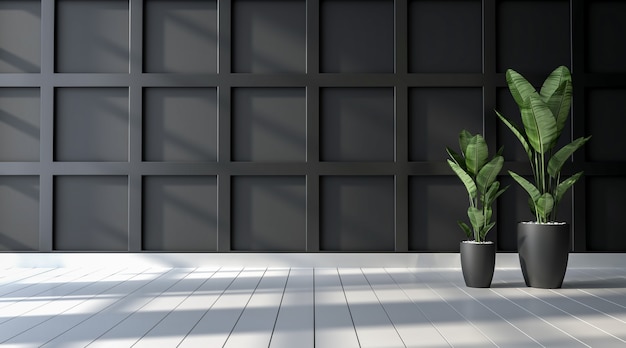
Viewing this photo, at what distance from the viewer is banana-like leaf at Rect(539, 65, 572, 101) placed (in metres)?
3.38

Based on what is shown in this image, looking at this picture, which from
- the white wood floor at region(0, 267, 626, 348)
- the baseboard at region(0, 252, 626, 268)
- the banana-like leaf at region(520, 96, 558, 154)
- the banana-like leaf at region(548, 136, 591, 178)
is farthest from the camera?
the baseboard at region(0, 252, 626, 268)

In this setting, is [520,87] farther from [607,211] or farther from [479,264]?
[607,211]

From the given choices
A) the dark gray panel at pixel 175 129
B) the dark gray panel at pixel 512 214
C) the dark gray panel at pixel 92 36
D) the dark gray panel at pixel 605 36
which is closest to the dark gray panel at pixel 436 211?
the dark gray panel at pixel 512 214

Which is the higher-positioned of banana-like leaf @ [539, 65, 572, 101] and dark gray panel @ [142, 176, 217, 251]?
banana-like leaf @ [539, 65, 572, 101]

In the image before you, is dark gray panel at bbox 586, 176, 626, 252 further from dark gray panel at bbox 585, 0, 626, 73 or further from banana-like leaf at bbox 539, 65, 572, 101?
banana-like leaf at bbox 539, 65, 572, 101

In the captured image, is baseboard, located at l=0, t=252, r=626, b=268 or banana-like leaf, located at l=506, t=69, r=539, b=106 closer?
banana-like leaf, located at l=506, t=69, r=539, b=106

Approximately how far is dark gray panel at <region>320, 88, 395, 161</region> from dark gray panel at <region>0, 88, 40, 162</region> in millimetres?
2027

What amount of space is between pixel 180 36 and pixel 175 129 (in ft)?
2.18

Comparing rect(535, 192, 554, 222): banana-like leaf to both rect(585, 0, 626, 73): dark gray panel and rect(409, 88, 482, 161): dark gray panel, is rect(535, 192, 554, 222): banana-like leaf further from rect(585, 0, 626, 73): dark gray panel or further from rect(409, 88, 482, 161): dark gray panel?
rect(585, 0, 626, 73): dark gray panel

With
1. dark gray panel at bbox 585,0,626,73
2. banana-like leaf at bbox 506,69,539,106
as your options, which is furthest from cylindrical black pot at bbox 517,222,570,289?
dark gray panel at bbox 585,0,626,73

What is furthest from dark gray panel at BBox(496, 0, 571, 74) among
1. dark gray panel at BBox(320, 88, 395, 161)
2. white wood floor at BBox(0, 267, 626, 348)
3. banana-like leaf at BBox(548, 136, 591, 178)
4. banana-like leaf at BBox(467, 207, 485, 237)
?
white wood floor at BBox(0, 267, 626, 348)

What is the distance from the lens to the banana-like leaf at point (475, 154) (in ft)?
11.3

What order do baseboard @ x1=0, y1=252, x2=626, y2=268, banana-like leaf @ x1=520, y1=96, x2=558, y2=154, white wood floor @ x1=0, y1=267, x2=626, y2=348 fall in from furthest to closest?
baseboard @ x1=0, y1=252, x2=626, y2=268, banana-like leaf @ x1=520, y1=96, x2=558, y2=154, white wood floor @ x1=0, y1=267, x2=626, y2=348

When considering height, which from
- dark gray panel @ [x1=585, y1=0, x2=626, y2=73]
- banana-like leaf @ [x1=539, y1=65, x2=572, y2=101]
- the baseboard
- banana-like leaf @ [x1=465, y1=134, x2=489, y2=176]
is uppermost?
dark gray panel @ [x1=585, y1=0, x2=626, y2=73]
